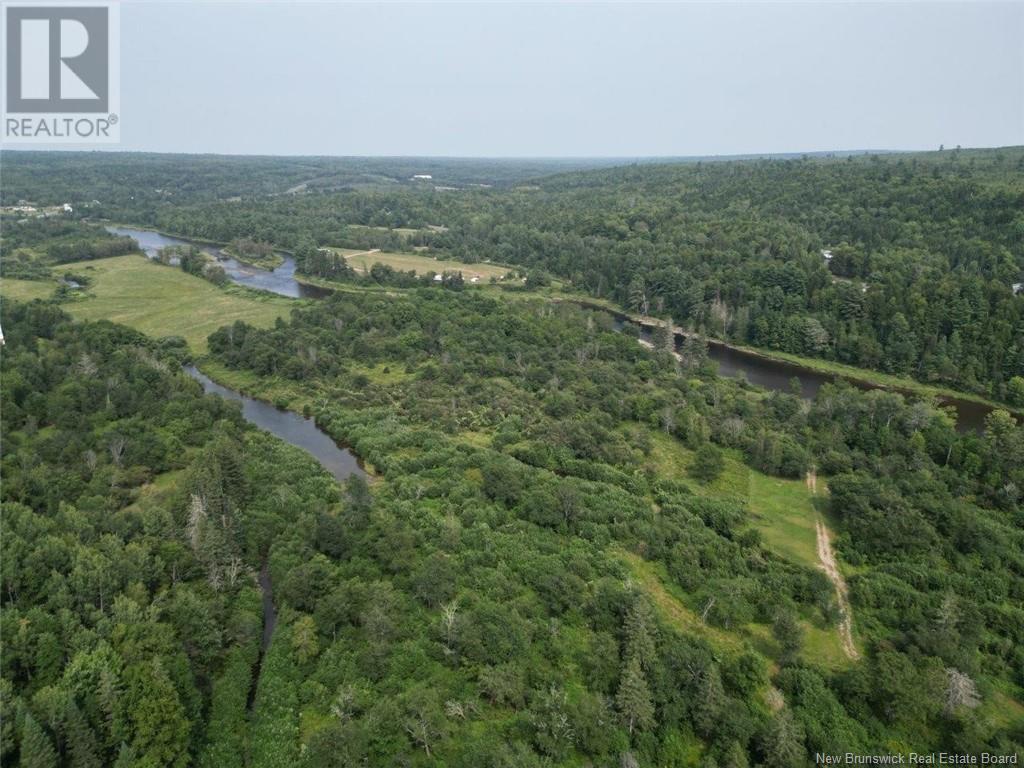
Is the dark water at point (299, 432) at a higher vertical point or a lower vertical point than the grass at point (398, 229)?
lower

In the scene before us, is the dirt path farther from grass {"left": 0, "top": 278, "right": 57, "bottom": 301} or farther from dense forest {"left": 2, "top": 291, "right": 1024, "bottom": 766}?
grass {"left": 0, "top": 278, "right": 57, "bottom": 301}

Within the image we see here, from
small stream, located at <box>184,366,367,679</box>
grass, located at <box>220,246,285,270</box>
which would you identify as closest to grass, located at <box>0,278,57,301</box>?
grass, located at <box>220,246,285,270</box>

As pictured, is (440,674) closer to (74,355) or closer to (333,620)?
(333,620)

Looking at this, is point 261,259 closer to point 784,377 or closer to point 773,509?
point 784,377

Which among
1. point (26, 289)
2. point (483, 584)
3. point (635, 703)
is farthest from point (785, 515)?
point (26, 289)

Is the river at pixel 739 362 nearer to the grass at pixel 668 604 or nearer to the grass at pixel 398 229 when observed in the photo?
the grass at pixel 398 229

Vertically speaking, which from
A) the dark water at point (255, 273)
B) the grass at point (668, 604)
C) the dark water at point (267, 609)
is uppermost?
the dark water at point (255, 273)

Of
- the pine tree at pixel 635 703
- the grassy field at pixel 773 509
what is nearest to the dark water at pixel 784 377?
the grassy field at pixel 773 509
